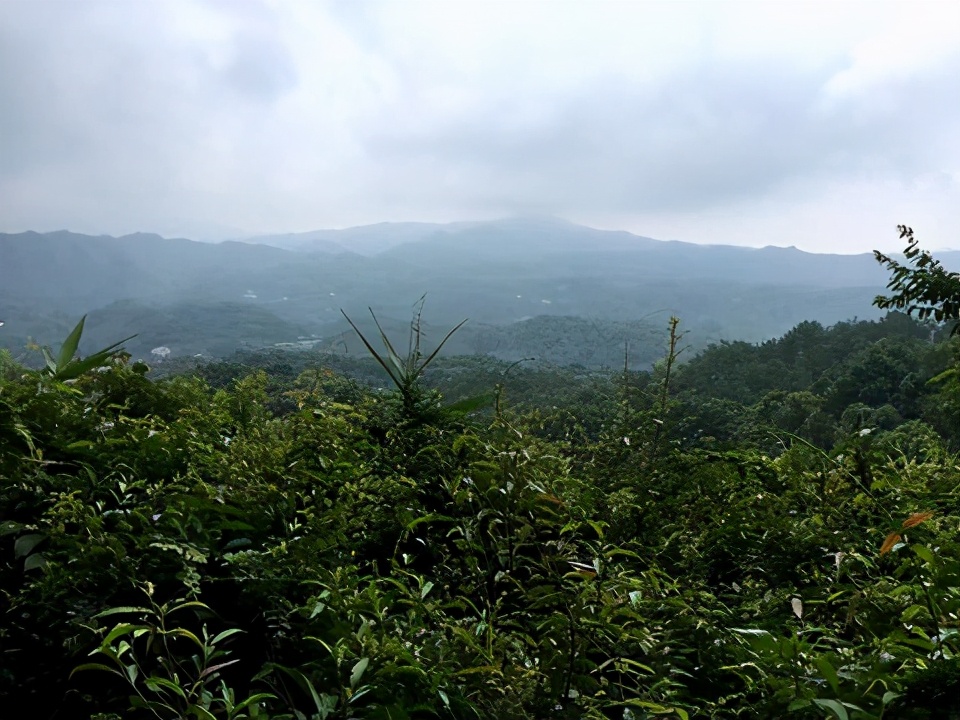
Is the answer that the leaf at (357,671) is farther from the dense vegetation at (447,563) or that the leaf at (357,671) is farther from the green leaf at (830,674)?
the green leaf at (830,674)

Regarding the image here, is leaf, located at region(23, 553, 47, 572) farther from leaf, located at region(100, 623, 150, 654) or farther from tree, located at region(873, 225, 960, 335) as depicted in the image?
tree, located at region(873, 225, 960, 335)

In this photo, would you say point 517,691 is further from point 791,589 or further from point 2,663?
point 2,663

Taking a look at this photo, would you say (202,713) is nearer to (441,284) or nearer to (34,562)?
(34,562)

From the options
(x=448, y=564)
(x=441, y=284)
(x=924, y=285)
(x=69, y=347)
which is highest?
(x=441, y=284)

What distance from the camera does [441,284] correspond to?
48.2 metres

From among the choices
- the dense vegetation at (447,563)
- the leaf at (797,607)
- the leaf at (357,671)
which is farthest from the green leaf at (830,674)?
the leaf at (357,671)

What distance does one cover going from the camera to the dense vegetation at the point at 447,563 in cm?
71

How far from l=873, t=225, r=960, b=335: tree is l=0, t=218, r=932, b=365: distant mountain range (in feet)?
20.0

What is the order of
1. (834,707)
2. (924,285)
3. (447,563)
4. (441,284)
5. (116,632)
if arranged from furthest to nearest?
(441,284)
(924,285)
(447,563)
(116,632)
(834,707)

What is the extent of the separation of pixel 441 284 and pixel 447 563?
156 feet

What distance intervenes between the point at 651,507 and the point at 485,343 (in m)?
13.4

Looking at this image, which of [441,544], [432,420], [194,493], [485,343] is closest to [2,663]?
[194,493]

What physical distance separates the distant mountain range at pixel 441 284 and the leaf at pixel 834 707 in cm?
718

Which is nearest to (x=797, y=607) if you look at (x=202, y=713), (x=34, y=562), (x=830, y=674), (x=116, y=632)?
(x=830, y=674)
